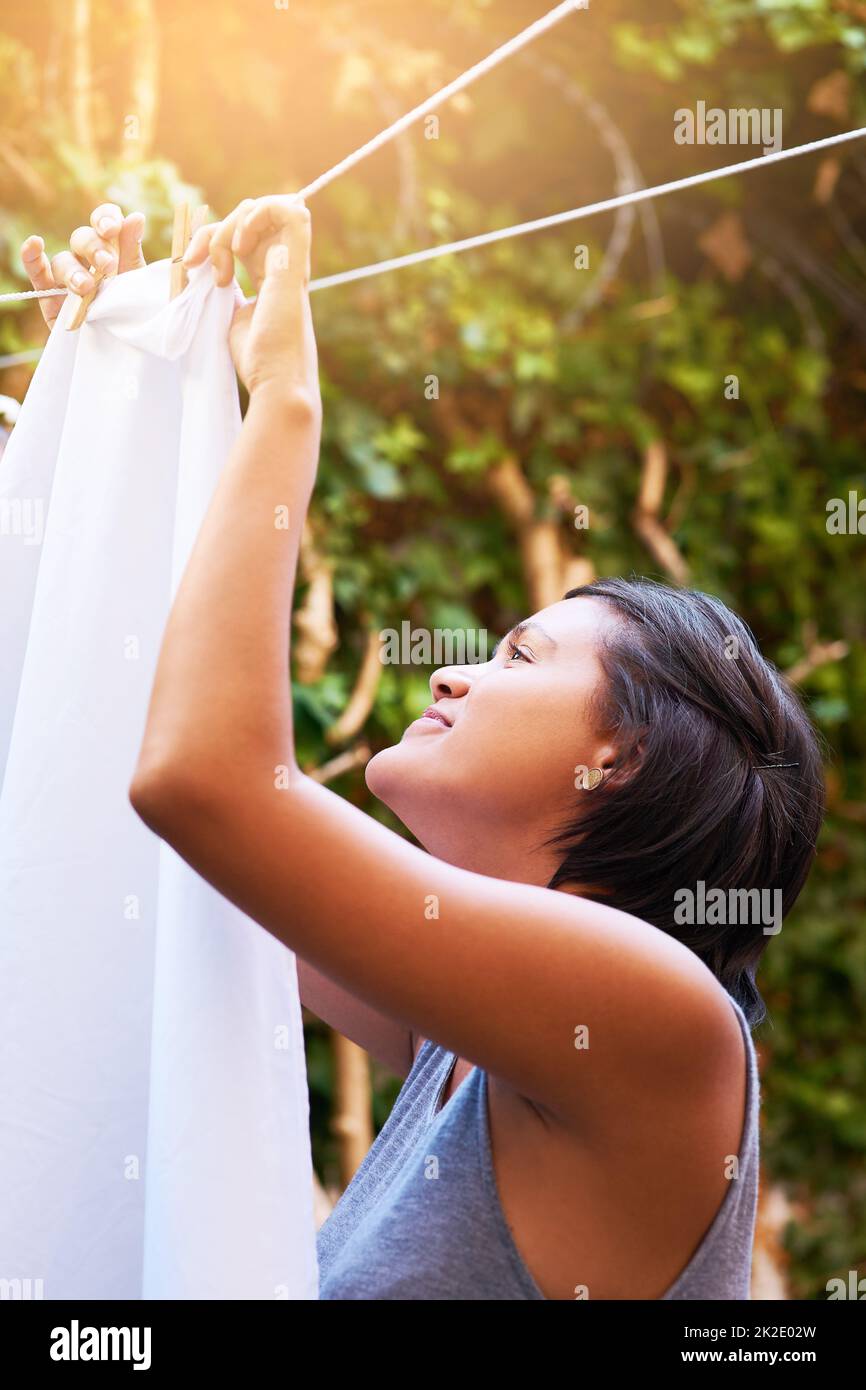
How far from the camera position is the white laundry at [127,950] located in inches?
28.8

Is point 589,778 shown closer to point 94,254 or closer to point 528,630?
point 528,630

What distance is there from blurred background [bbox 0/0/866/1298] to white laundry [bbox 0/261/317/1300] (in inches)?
38.7

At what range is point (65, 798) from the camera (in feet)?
2.70

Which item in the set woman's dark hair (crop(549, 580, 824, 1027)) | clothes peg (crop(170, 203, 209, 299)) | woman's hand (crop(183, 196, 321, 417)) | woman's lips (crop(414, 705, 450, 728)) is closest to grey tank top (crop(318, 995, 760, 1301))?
woman's dark hair (crop(549, 580, 824, 1027))

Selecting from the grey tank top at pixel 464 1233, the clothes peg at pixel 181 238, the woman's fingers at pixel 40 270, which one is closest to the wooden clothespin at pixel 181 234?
the clothes peg at pixel 181 238

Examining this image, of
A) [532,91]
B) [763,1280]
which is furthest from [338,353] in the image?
[763,1280]

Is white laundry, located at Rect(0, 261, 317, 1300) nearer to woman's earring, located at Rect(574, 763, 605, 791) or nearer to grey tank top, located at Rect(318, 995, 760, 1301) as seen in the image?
grey tank top, located at Rect(318, 995, 760, 1301)

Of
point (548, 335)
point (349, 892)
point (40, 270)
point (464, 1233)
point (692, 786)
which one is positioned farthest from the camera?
point (548, 335)

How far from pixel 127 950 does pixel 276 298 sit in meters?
0.43

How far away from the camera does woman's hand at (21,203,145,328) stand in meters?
0.93

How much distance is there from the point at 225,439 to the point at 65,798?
10.3 inches

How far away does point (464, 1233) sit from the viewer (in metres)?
0.75

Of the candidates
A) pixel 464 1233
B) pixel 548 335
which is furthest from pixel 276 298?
pixel 548 335

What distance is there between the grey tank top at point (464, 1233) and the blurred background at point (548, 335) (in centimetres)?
119
